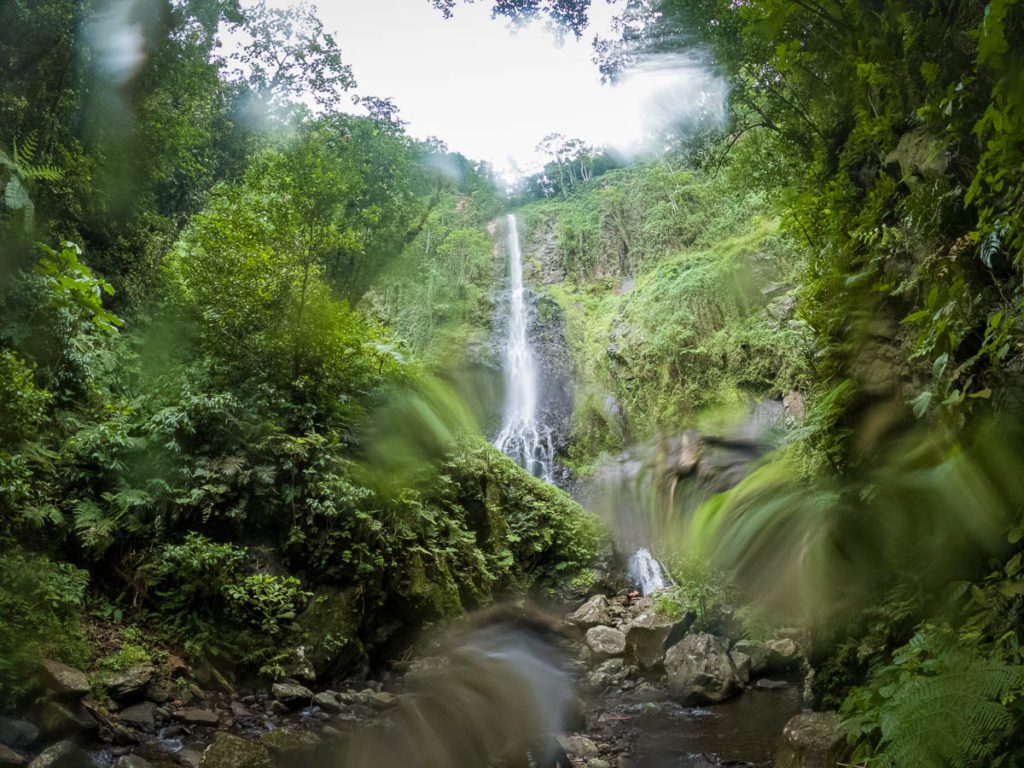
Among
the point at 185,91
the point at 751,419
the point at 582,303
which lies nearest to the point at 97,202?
the point at 185,91

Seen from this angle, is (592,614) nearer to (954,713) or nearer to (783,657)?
(783,657)

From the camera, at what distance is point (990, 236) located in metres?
2.35

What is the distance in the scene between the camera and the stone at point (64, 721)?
3.57m

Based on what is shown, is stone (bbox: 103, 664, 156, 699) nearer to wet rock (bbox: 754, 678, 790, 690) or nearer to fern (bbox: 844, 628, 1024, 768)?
fern (bbox: 844, 628, 1024, 768)

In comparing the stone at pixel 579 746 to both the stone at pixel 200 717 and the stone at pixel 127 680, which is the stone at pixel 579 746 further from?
the stone at pixel 127 680

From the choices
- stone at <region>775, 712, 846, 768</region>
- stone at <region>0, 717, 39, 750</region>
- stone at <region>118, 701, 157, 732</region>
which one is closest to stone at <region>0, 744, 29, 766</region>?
stone at <region>0, 717, 39, 750</region>

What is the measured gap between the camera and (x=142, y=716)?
4.20 meters

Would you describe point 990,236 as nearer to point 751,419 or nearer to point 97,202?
point 97,202

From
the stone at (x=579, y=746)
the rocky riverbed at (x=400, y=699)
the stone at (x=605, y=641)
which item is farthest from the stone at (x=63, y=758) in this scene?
the stone at (x=605, y=641)

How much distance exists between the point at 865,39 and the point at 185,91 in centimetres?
827

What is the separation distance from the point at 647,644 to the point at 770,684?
5.26 feet

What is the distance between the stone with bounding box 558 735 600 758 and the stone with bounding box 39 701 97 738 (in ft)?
11.2

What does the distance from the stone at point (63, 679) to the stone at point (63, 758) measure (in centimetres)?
40

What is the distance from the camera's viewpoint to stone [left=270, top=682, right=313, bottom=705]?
5148 millimetres
